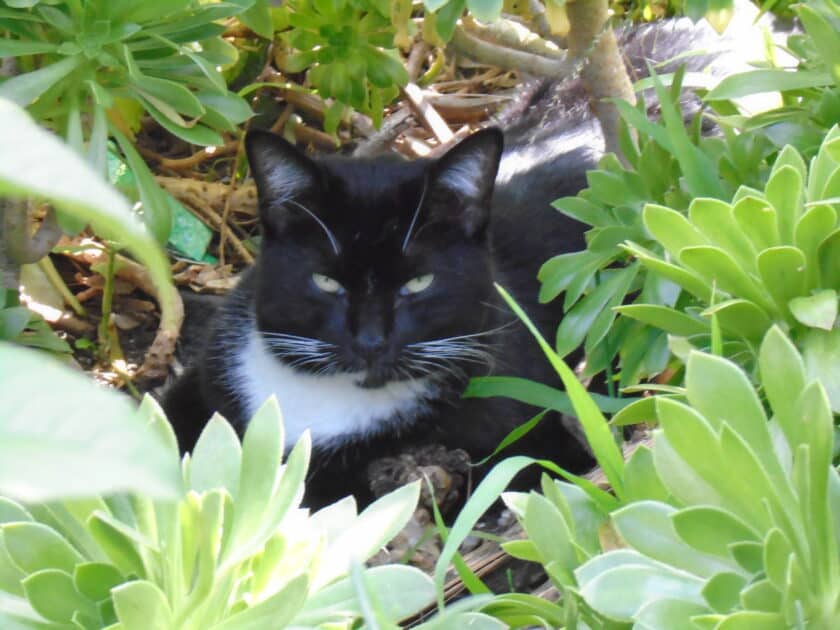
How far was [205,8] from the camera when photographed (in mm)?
1285

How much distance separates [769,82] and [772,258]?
0.37 metres

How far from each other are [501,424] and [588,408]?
2.59 feet

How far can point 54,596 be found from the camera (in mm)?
660

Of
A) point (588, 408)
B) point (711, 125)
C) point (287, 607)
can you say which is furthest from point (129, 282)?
point (287, 607)

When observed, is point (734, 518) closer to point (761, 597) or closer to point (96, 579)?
point (761, 597)

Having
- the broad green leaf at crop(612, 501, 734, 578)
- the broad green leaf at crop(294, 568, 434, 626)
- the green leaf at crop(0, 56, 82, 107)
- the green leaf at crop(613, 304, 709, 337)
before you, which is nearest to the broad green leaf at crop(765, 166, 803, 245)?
the green leaf at crop(613, 304, 709, 337)

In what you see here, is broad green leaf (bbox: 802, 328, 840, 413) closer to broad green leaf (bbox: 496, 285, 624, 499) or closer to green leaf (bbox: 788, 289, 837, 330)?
green leaf (bbox: 788, 289, 837, 330)

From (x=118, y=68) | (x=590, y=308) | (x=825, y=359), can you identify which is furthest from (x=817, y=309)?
(x=118, y=68)

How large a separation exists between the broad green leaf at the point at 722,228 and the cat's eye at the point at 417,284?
77cm

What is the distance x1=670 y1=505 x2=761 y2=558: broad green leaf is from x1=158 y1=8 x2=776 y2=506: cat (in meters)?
0.92

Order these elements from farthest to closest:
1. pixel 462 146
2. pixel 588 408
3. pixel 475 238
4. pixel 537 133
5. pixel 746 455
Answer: pixel 537 133 < pixel 475 238 < pixel 462 146 < pixel 588 408 < pixel 746 455

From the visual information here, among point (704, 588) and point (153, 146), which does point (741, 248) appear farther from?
point (153, 146)

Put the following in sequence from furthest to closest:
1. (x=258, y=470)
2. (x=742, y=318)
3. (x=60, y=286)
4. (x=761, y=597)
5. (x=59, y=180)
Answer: (x=60, y=286)
(x=742, y=318)
(x=258, y=470)
(x=761, y=597)
(x=59, y=180)

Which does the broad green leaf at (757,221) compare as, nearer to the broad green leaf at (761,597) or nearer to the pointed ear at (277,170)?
the broad green leaf at (761,597)
